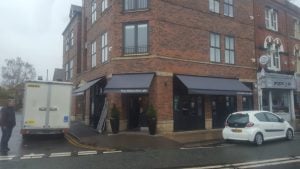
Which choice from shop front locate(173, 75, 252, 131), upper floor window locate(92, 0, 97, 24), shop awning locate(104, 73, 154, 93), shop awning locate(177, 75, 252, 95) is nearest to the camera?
shop awning locate(104, 73, 154, 93)

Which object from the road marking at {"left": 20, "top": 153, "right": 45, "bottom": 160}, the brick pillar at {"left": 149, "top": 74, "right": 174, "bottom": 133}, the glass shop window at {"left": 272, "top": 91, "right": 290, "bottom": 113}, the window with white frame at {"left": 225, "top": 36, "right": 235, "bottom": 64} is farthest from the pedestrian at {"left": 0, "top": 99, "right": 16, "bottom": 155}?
the glass shop window at {"left": 272, "top": 91, "right": 290, "bottom": 113}

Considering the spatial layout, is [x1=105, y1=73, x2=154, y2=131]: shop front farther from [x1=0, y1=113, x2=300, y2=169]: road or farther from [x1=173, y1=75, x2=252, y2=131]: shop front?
[x1=0, y1=113, x2=300, y2=169]: road

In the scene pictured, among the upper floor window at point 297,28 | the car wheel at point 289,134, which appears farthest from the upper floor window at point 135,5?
the upper floor window at point 297,28

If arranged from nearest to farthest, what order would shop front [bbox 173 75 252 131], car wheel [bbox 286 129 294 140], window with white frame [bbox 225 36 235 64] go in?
car wheel [bbox 286 129 294 140]
shop front [bbox 173 75 252 131]
window with white frame [bbox 225 36 235 64]

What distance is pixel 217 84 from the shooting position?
19.6 meters

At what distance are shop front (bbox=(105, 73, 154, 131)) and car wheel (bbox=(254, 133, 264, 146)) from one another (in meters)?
5.84

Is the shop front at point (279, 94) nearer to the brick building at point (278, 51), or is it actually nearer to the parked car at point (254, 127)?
the brick building at point (278, 51)

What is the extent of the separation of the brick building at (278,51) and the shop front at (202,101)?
3.96m

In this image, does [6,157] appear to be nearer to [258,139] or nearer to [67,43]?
[258,139]

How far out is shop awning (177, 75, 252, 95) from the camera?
59.2 feet

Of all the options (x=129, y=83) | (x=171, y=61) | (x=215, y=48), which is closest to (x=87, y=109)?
(x=129, y=83)

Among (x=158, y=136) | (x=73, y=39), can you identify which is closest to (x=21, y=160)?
(x=158, y=136)

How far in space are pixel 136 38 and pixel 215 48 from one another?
221 inches

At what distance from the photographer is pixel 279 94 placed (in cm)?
2553
